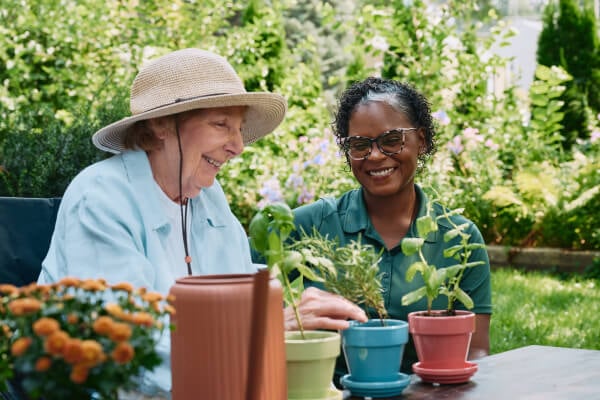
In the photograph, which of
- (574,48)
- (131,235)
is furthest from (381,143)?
(574,48)

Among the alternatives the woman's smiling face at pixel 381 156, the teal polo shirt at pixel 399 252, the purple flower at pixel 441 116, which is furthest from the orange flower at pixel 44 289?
the purple flower at pixel 441 116

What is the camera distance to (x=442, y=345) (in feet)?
6.14

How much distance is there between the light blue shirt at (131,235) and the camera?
1.90 meters

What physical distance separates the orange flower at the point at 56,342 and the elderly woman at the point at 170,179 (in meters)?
0.94

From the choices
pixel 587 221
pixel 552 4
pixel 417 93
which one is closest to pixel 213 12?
pixel 587 221

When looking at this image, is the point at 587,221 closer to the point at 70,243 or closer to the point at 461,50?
the point at 461,50

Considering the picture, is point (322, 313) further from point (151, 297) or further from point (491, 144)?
point (491, 144)

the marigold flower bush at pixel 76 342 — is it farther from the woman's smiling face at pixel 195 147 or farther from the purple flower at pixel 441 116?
the purple flower at pixel 441 116

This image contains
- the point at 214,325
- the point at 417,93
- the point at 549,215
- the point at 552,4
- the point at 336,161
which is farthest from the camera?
the point at 552,4

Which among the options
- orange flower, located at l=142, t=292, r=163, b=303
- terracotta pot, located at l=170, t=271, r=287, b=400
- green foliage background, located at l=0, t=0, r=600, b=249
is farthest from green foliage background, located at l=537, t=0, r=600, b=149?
orange flower, located at l=142, t=292, r=163, b=303

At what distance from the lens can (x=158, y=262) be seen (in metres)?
2.03

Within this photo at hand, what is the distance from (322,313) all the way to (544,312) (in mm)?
4020

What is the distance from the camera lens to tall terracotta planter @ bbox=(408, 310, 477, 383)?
184 cm

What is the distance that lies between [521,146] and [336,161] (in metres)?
1.97
